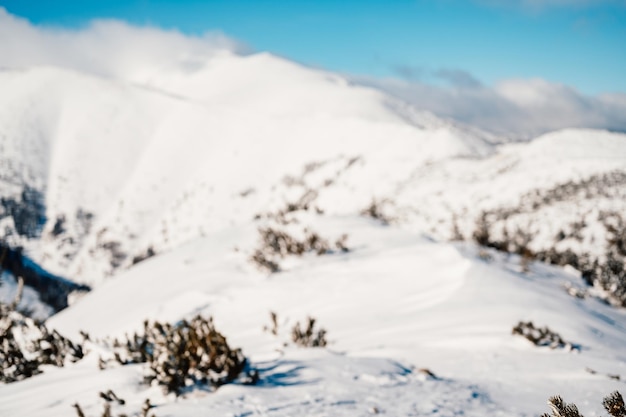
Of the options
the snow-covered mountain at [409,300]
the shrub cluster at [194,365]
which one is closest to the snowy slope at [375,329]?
the snow-covered mountain at [409,300]

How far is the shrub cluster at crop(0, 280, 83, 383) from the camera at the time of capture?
4371 mm

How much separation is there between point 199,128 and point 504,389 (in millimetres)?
136256

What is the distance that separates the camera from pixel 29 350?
15.5 feet

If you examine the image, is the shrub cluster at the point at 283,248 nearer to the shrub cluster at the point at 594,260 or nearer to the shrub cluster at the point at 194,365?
the shrub cluster at the point at 594,260

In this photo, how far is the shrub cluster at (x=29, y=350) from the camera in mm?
4371

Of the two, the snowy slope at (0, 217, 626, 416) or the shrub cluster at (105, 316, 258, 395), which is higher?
the shrub cluster at (105, 316, 258, 395)

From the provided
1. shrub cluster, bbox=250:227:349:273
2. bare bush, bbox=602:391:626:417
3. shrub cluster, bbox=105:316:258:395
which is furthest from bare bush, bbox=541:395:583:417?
shrub cluster, bbox=250:227:349:273

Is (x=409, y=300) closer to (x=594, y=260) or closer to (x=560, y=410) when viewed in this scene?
(x=560, y=410)

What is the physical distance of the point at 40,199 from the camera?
102312 mm

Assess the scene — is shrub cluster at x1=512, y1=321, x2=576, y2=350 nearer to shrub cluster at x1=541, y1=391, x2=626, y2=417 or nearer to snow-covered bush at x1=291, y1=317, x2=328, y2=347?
snow-covered bush at x1=291, y1=317, x2=328, y2=347

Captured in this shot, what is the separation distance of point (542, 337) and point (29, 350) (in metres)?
6.01


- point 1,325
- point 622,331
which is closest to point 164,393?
point 1,325

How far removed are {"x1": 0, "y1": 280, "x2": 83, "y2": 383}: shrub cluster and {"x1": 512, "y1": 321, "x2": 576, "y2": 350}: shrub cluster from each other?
16.6ft

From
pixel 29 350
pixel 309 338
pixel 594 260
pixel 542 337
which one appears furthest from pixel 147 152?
pixel 542 337
